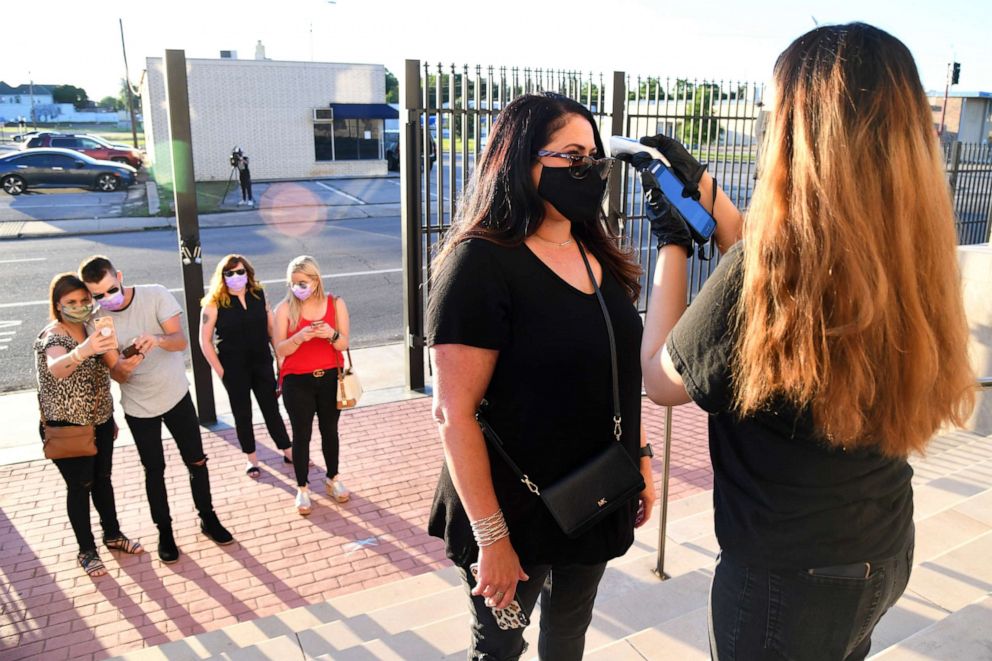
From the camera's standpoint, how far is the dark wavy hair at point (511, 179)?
1974mm

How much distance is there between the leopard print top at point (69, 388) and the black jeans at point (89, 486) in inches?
3.7

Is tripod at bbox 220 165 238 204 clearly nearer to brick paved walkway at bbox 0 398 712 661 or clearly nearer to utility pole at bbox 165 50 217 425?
utility pole at bbox 165 50 217 425

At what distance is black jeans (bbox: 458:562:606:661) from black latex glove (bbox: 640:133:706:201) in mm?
1113

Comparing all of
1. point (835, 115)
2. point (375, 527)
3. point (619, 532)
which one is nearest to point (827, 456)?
point (835, 115)

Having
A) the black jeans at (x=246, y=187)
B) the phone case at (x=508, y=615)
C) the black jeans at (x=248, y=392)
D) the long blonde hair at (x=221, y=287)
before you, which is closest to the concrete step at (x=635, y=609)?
the phone case at (x=508, y=615)

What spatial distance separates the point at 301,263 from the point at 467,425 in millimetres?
3176

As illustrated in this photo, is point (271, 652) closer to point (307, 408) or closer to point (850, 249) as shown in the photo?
point (307, 408)

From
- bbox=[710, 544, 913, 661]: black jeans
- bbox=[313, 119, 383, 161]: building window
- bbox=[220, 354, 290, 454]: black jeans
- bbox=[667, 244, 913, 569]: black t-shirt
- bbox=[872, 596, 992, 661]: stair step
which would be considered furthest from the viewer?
bbox=[313, 119, 383, 161]: building window

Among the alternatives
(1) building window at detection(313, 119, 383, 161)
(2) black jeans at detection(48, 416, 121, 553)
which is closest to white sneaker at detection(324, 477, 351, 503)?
(2) black jeans at detection(48, 416, 121, 553)

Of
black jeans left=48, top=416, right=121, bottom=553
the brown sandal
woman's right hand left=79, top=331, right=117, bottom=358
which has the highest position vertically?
woman's right hand left=79, top=331, right=117, bottom=358

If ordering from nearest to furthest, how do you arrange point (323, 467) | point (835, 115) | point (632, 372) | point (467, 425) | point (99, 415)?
point (835, 115)
point (467, 425)
point (632, 372)
point (99, 415)
point (323, 467)

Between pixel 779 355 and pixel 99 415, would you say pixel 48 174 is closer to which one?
pixel 99 415

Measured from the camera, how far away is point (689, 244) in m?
1.74

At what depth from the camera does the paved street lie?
32.0 ft
